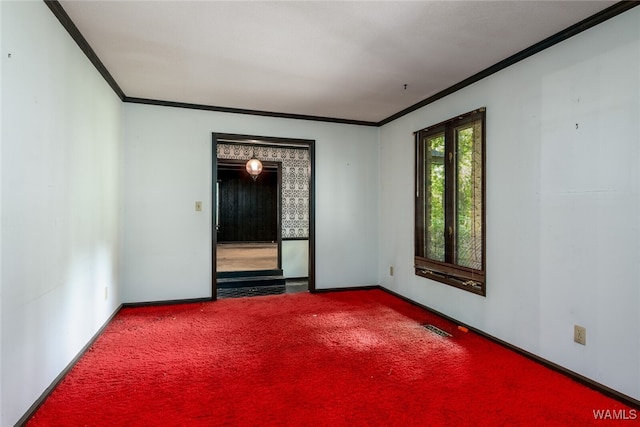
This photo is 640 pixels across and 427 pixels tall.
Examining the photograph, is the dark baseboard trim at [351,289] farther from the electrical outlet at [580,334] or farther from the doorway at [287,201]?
the electrical outlet at [580,334]

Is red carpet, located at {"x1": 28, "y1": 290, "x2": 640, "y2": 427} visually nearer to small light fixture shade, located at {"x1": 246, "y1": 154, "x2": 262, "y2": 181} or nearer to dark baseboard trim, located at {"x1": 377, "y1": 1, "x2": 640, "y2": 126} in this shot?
dark baseboard trim, located at {"x1": 377, "y1": 1, "x2": 640, "y2": 126}

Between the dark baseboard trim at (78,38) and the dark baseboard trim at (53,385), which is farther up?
the dark baseboard trim at (78,38)

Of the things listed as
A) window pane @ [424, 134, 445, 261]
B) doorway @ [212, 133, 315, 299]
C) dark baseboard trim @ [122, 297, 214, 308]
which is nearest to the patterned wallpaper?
doorway @ [212, 133, 315, 299]

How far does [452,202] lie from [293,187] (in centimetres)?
348

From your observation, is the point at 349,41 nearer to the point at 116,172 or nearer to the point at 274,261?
the point at 116,172

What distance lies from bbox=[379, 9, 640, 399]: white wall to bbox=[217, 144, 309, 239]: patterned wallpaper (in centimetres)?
348

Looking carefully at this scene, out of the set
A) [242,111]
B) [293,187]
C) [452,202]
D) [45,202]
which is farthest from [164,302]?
[452,202]

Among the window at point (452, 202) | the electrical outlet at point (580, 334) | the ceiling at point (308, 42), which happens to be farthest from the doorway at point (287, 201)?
the electrical outlet at point (580, 334)

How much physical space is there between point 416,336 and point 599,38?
2.64m

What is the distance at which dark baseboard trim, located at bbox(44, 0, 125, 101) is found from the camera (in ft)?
7.09

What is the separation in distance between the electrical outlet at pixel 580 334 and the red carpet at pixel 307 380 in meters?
0.28

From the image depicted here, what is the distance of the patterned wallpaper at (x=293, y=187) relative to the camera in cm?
638

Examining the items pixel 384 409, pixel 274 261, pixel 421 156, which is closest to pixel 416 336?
pixel 384 409

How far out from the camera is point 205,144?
4.38m
